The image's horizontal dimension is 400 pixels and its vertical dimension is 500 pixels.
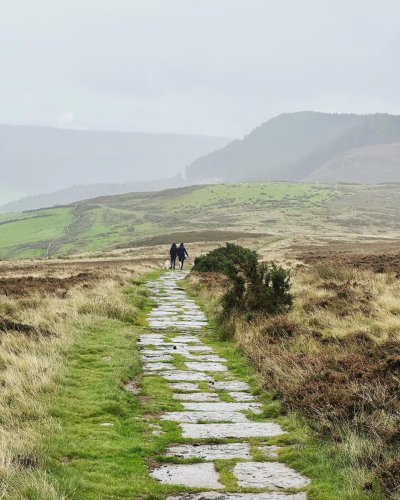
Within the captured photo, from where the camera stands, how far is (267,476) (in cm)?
573

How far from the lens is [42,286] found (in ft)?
70.3

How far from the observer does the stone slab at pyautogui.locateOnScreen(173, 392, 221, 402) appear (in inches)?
336

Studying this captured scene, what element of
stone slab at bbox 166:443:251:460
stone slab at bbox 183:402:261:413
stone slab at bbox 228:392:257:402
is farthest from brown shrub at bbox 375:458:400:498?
stone slab at bbox 228:392:257:402

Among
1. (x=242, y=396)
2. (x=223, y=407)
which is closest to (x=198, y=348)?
(x=242, y=396)

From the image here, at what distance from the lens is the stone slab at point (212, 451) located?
629 centimetres

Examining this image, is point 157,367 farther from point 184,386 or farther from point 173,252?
point 173,252

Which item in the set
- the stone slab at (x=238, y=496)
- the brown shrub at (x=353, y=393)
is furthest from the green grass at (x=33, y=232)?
the stone slab at (x=238, y=496)

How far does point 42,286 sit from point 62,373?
1276 centimetres

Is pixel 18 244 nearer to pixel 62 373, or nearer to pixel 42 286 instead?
pixel 42 286

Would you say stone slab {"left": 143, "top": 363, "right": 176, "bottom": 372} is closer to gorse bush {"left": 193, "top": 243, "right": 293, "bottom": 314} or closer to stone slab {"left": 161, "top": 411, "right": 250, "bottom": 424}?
stone slab {"left": 161, "top": 411, "right": 250, "bottom": 424}

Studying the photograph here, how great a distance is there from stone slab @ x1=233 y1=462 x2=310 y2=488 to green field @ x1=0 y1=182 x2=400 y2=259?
242 ft

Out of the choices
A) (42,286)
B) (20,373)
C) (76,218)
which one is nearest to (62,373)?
(20,373)

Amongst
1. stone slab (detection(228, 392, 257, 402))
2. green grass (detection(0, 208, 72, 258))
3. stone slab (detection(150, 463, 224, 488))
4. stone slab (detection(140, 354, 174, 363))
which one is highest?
green grass (detection(0, 208, 72, 258))

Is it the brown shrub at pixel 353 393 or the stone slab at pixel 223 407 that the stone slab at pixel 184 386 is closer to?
the stone slab at pixel 223 407
